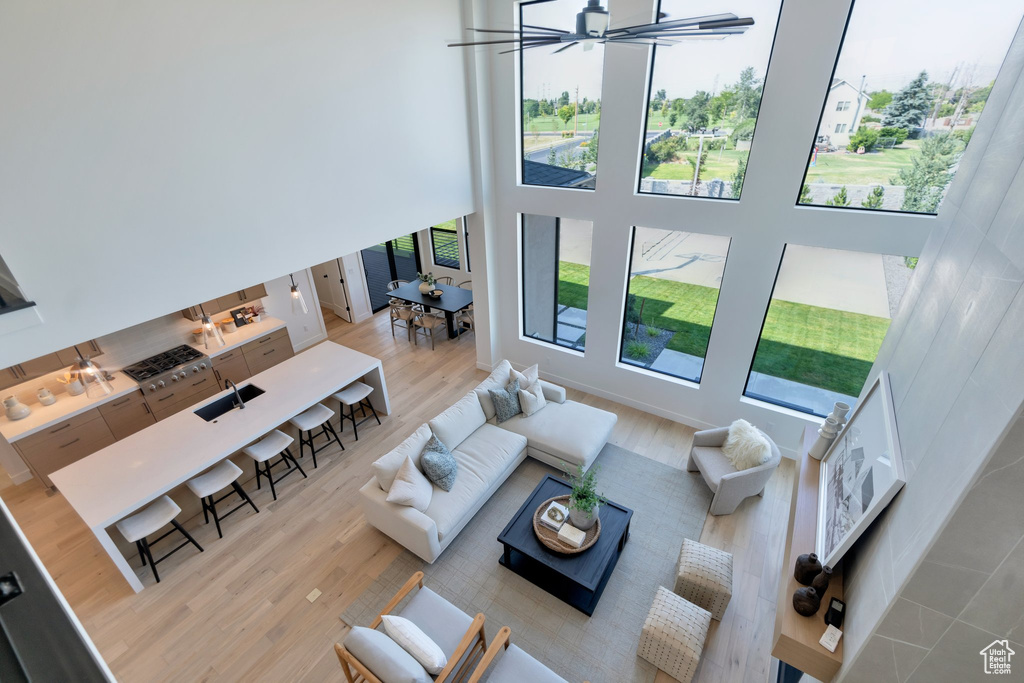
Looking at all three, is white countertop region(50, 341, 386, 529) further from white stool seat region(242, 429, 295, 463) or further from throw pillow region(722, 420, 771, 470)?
throw pillow region(722, 420, 771, 470)

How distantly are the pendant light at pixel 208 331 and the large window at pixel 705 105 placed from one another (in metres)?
6.27

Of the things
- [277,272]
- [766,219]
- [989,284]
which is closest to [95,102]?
[277,272]

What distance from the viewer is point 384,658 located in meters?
2.78

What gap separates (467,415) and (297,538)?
2141 mm

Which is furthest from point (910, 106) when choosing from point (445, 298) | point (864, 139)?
point (445, 298)

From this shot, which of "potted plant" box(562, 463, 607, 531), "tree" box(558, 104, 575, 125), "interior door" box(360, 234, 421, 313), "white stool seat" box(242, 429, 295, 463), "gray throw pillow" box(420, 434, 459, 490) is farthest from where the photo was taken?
"interior door" box(360, 234, 421, 313)

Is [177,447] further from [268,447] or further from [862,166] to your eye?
[862,166]

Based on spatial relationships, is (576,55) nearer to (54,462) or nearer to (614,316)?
(614,316)

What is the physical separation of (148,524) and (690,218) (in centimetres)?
614

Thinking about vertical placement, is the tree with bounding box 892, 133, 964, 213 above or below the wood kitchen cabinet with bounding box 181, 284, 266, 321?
above

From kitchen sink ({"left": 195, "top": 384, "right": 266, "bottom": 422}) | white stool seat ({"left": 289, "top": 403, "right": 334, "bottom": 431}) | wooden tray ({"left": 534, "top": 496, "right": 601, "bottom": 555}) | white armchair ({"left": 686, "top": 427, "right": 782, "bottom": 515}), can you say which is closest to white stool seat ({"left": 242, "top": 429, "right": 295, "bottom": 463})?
white stool seat ({"left": 289, "top": 403, "right": 334, "bottom": 431})

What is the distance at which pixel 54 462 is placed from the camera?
5195mm

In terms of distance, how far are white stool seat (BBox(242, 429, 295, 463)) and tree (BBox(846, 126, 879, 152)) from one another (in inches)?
247

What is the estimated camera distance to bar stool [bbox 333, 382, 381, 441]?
559 centimetres
